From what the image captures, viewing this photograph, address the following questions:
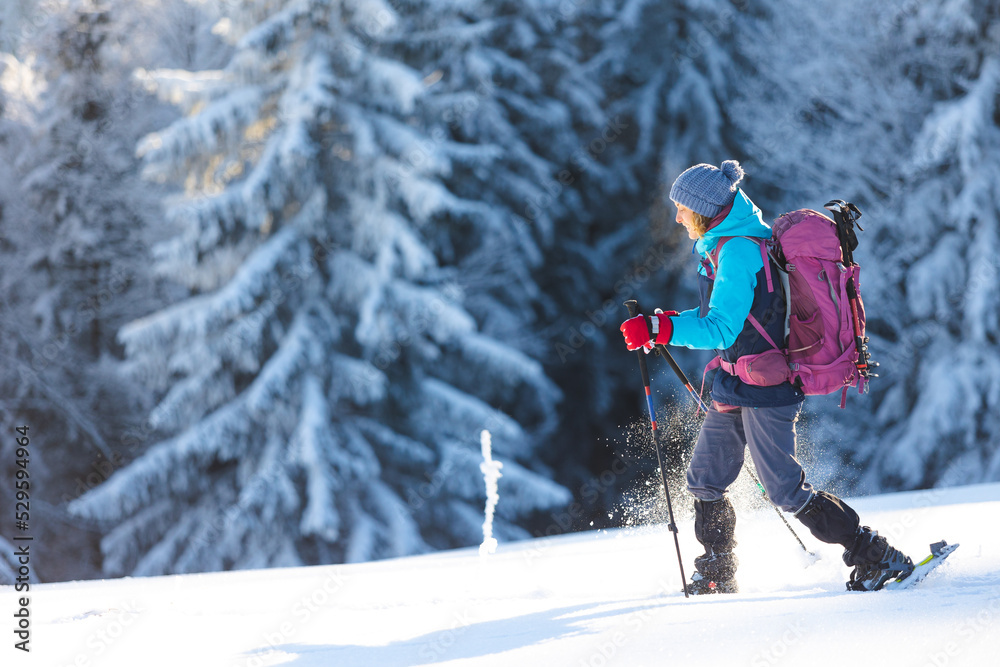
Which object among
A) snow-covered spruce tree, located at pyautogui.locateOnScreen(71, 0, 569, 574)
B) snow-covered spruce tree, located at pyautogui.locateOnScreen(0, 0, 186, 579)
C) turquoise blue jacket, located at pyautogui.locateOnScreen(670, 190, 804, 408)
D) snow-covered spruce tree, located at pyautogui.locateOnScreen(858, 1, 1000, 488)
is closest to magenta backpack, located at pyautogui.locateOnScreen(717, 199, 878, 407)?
turquoise blue jacket, located at pyautogui.locateOnScreen(670, 190, 804, 408)

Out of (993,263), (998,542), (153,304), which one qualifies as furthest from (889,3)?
(153,304)

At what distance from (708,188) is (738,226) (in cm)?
21

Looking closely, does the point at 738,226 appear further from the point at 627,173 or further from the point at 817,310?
the point at 627,173

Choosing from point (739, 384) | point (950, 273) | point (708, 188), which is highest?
point (708, 188)

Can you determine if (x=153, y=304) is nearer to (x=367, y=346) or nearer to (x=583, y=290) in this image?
(x=367, y=346)

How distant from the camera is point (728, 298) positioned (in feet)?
11.5

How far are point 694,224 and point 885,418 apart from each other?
38.9 ft

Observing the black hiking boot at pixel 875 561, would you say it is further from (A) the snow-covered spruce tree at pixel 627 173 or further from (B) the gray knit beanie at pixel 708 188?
(A) the snow-covered spruce tree at pixel 627 173

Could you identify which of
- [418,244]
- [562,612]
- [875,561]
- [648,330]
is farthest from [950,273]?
[562,612]

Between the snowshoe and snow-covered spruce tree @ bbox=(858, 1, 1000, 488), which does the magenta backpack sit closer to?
the snowshoe

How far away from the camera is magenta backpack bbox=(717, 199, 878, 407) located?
11.7 feet

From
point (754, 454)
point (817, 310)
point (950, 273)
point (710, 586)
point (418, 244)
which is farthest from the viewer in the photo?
point (950, 273)

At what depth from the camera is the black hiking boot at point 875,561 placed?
353 centimetres

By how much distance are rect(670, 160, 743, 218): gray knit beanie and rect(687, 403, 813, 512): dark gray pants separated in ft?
2.99
